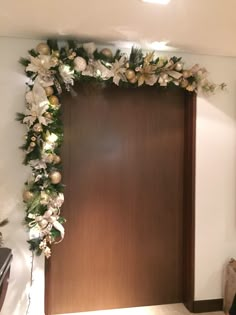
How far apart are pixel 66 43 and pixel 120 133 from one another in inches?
32.6

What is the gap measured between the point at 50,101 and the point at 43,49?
377 millimetres

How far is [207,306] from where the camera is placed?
261 centimetres

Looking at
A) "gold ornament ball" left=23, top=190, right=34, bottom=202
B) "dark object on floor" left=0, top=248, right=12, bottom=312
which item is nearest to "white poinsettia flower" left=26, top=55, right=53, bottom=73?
"gold ornament ball" left=23, top=190, right=34, bottom=202

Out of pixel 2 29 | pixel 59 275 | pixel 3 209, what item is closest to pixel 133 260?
pixel 59 275

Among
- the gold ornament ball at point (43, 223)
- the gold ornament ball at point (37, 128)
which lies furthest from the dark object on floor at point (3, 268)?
the gold ornament ball at point (37, 128)

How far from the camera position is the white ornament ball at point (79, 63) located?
217cm

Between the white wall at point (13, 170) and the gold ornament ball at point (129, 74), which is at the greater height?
the gold ornament ball at point (129, 74)

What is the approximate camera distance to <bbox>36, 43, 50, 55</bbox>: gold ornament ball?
2.19m

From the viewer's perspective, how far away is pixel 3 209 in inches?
89.7

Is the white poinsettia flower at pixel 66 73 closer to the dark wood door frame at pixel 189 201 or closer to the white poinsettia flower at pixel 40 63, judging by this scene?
the white poinsettia flower at pixel 40 63

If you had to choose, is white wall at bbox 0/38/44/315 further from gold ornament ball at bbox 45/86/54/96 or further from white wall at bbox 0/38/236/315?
white wall at bbox 0/38/236/315

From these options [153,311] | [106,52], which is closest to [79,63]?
[106,52]

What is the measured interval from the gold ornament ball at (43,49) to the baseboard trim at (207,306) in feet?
7.68

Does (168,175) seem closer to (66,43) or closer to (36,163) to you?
(36,163)
